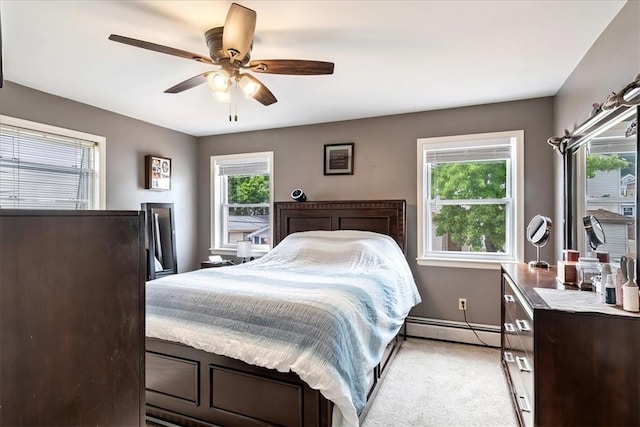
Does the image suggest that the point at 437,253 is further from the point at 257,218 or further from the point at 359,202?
the point at 257,218

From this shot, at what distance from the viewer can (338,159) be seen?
4195mm

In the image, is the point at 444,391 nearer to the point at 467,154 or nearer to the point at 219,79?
the point at 467,154

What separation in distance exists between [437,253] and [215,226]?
306 centimetres

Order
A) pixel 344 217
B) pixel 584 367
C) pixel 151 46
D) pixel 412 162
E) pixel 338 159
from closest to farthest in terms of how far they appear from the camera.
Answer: pixel 584 367, pixel 151 46, pixel 412 162, pixel 344 217, pixel 338 159

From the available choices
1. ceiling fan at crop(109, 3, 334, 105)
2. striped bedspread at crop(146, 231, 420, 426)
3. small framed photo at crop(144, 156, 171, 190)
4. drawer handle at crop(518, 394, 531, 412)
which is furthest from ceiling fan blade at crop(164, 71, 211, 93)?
drawer handle at crop(518, 394, 531, 412)

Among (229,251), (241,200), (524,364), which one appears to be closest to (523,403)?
(524,364)

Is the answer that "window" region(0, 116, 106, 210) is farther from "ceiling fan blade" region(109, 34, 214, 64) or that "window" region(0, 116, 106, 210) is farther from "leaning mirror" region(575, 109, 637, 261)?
"leaning mirror" region(575, 109, 637, 261)

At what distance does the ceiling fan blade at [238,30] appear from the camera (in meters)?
1.70

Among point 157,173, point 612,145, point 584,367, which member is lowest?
point 584,367

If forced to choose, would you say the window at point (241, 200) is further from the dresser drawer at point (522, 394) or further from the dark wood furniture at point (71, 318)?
the dark wood furniture at point (71, 318)

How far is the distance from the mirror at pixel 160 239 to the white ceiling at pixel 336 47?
1.30m

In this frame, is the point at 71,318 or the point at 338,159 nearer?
the point at 71,318

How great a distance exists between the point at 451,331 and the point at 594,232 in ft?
6.39

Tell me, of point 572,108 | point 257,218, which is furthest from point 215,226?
point 572,108
